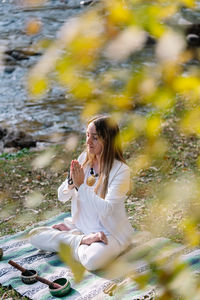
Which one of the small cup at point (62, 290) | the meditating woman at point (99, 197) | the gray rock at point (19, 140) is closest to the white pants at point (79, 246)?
the meditating woman at point (99, 197)

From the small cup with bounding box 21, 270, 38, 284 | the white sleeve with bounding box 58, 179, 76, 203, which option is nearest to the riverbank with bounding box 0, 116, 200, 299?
the small cup with bounding box 21, 270, 38, 284

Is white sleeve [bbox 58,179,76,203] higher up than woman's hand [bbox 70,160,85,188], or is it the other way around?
woman's hand [bbox 70,160,85,188]

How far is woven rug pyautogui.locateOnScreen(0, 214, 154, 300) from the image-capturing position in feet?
11.4

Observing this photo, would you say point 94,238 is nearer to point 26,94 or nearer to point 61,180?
point 61,180

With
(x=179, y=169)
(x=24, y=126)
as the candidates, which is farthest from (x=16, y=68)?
(x=179, y=169)

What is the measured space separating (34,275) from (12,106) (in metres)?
8.59

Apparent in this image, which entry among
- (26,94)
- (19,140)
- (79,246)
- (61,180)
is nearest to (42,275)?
(79,246)

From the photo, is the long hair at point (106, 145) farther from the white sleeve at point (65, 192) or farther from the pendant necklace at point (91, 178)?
the white sleeve at point (65, 192)

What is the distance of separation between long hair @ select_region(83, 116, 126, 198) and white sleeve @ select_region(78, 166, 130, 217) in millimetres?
100

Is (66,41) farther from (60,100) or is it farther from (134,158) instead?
(60,100)

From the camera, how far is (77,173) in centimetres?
373

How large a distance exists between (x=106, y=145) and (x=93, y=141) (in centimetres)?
11

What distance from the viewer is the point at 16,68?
1486 cm

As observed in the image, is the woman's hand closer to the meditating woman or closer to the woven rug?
the meditating woman
